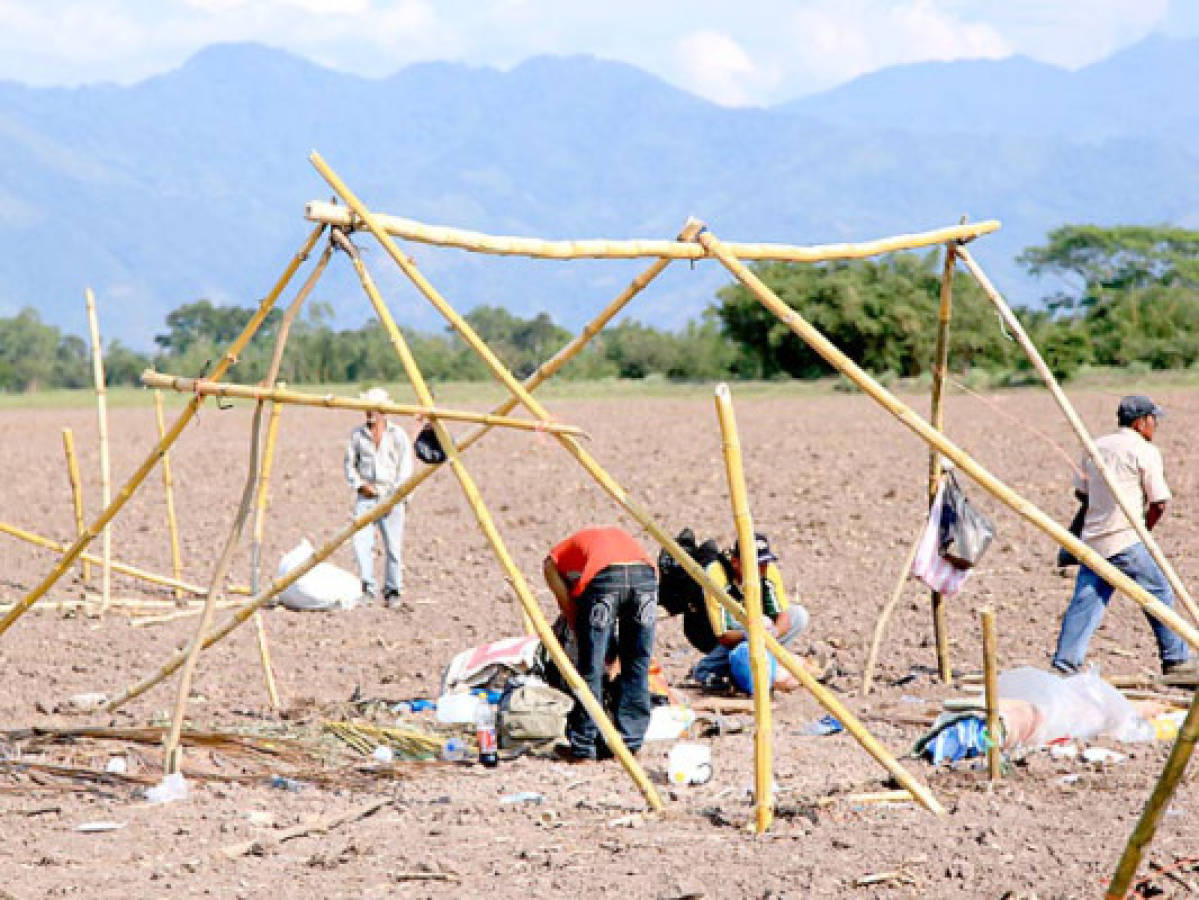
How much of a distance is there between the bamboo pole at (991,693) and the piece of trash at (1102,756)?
20.7 inches

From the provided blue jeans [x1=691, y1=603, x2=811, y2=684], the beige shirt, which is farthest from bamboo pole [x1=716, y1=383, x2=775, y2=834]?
the beige shirt

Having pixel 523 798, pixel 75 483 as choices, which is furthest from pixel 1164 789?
pixel 75 483

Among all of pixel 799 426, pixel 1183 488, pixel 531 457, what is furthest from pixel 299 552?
pixel 799 426

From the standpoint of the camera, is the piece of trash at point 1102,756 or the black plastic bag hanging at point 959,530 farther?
the black plastic bag hanging at point 959,530

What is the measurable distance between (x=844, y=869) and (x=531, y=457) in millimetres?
15147

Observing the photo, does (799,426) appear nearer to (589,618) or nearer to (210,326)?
(589,618)

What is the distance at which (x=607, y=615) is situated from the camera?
7004 millimetres

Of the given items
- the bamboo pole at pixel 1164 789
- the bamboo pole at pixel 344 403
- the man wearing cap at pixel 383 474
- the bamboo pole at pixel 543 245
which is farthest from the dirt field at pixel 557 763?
the bamboo pole at pixel 543 245

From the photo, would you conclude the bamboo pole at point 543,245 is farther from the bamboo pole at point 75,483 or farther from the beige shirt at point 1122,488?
the bamboo pole at point 75,483

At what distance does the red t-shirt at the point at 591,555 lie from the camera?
22.9 feet

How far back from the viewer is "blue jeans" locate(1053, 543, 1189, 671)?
26.4 feet

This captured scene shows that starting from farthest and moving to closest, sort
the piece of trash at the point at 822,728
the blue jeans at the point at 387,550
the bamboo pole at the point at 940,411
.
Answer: the blue jeans at the point at 387,550, the bamboo pole at the point at 940,411, the piece of trash at the point at 822,728

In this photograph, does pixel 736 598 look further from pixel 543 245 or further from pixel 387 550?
pixel 387 550

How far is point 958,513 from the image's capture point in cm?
802
